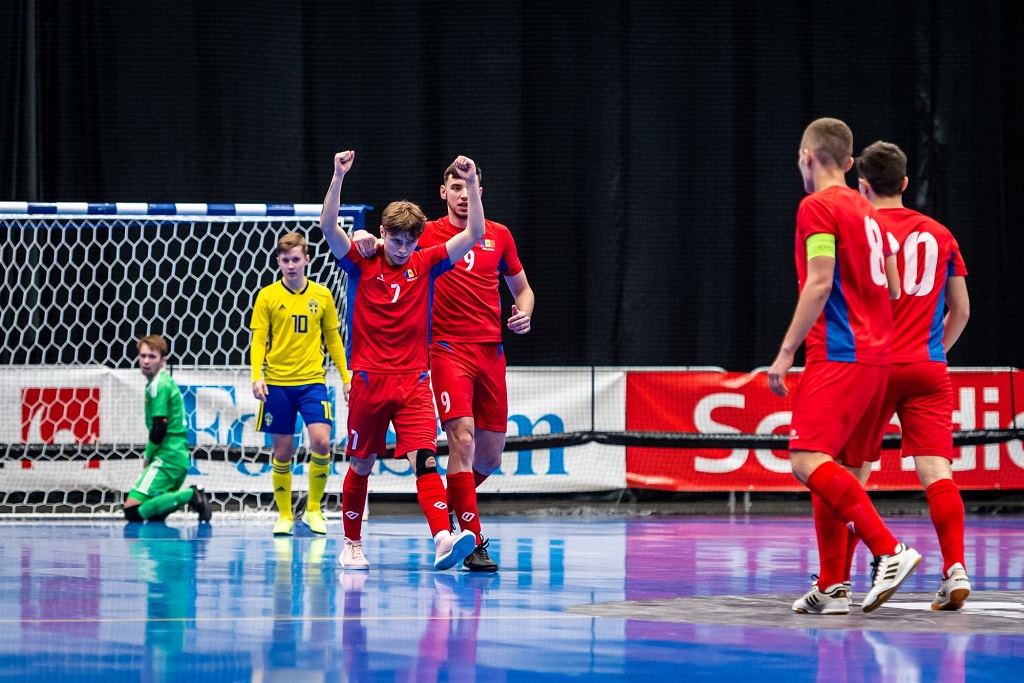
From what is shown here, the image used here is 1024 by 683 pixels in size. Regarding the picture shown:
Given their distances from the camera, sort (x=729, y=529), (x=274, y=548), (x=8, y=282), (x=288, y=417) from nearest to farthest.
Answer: (x=274, y=548) → (x=288, y=417) → (x=729, y=529) → (x=8, y=282)

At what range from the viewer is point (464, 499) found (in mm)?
6414

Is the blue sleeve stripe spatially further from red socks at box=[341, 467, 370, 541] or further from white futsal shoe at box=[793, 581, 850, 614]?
white futsal shoe at box=[793, 581, 850, 614]

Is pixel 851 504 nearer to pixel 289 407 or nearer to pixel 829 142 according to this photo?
pixel 829 142

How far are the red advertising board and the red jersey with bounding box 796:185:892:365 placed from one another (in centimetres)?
719

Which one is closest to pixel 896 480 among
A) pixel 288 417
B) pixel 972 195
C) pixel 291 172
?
pixel 972 195

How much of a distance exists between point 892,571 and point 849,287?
0.97 m

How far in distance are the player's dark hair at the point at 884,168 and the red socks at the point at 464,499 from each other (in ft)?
7.78

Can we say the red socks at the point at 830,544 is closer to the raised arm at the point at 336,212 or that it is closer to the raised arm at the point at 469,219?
the raised arm at the point at 469,219

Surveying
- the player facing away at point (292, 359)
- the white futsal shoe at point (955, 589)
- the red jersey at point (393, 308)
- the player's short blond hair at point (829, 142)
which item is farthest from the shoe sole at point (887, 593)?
the player facing away at point (292, 359)

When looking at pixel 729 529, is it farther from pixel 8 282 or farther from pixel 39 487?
pixel 8 282

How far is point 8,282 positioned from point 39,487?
269 centimetres

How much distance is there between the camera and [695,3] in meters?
14.8

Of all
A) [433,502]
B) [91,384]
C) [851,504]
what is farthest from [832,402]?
[91,384]

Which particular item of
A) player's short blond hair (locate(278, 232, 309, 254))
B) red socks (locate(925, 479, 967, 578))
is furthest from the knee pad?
player's short blond hair (locate(278, 232, 309, 254))
